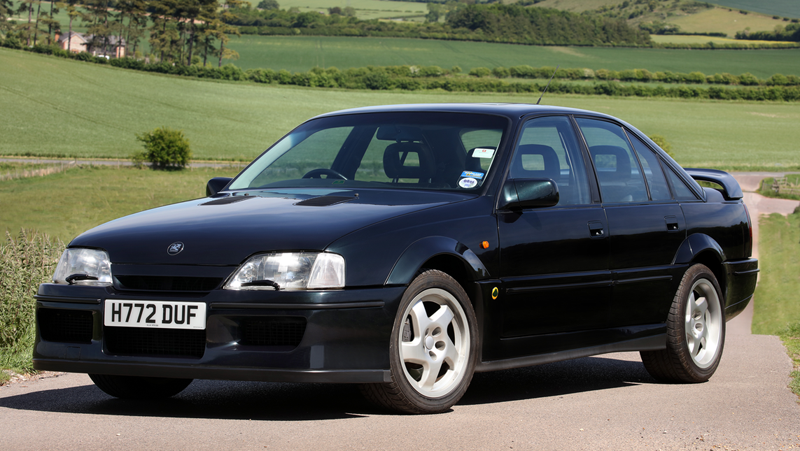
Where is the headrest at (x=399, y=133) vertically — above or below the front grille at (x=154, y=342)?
above

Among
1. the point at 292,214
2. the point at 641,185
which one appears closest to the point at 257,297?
the point at 292,214

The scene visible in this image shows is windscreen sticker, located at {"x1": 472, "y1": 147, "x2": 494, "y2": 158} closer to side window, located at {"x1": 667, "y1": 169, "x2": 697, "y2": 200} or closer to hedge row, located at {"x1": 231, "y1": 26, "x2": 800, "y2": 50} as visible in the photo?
side window, located at {"x1": 667, "y1": 169, "x2": 697, "y2": 200}

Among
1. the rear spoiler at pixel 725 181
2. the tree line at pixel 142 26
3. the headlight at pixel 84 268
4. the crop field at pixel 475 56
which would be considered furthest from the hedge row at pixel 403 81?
the headlight at pixel 84 268

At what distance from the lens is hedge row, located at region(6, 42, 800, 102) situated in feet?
313

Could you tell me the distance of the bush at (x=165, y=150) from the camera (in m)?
65.0

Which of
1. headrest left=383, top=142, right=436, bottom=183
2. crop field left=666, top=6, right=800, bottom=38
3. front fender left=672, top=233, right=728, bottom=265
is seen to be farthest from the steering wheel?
crop field left=666, top=6, right=800, bottom=38

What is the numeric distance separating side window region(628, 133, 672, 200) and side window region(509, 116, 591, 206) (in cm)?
82

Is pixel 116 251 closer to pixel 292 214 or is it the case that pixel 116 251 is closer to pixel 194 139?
pixel 292 214

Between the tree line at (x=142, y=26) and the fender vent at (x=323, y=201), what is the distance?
98579 mm

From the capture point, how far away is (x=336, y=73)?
324 feet

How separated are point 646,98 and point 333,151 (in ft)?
317

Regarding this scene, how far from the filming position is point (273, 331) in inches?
171

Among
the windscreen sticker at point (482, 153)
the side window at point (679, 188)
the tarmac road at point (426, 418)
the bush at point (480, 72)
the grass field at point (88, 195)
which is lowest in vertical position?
the grass field at point (88, 195)

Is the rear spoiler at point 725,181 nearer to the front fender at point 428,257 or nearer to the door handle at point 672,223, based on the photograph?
the door handle at point 672,223
